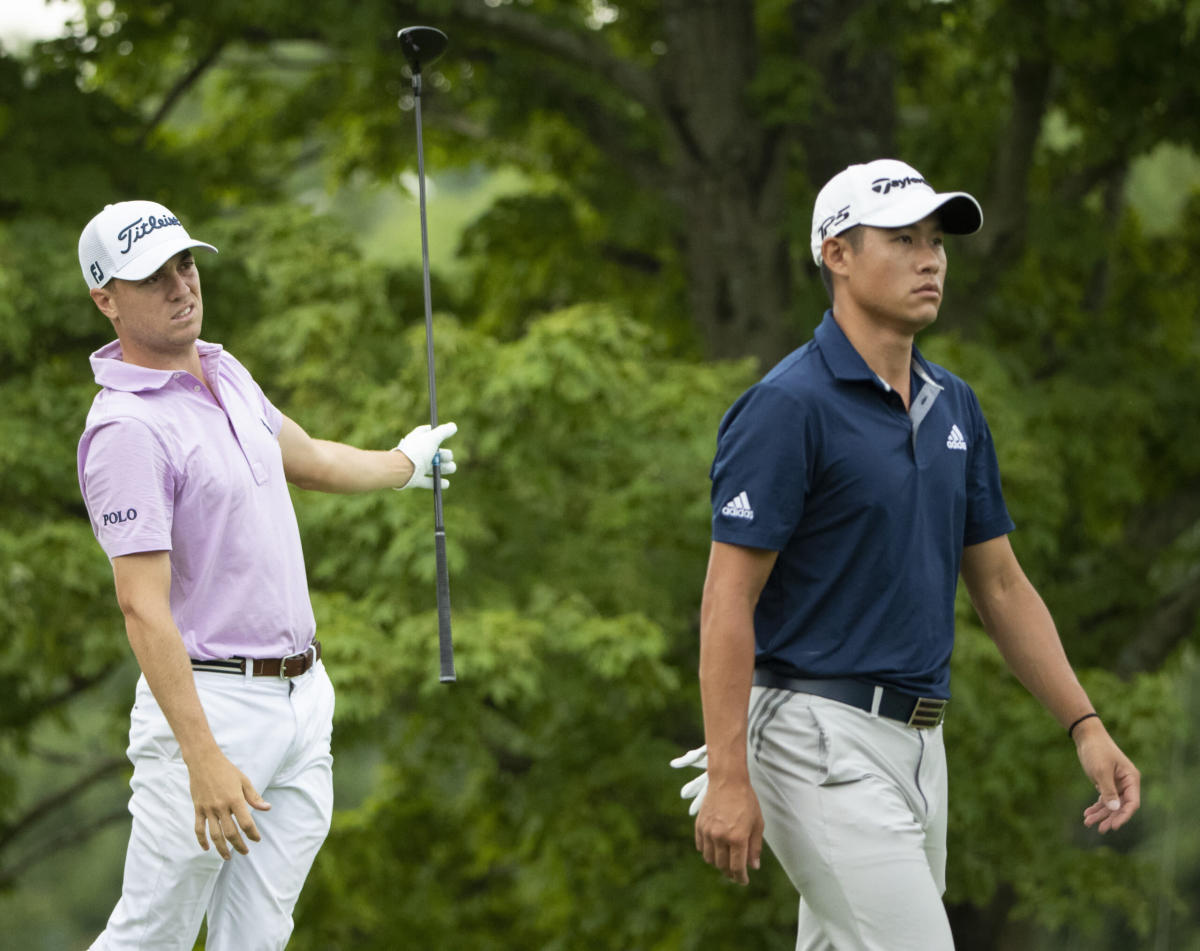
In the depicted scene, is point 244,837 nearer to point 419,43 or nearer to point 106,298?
point 106,298

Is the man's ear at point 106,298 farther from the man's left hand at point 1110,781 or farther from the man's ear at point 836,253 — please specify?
the man's left hand at point 1110,781

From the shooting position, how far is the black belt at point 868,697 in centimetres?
281

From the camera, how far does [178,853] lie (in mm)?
2826

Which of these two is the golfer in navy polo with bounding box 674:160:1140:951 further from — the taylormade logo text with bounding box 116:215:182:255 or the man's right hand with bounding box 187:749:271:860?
the taylormade logo text with bounding box 116:215:182:255

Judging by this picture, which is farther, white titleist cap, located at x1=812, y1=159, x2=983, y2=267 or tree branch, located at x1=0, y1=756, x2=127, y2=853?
tree branch, located at x1=0, y1=756, x2=127, y2=853

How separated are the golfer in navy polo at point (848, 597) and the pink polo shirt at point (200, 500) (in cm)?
81

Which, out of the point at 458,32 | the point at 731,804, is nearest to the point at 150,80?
the point at 458,32

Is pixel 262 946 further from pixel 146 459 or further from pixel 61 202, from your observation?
pixel 61 202

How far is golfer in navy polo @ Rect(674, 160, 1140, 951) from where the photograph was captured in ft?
9.02

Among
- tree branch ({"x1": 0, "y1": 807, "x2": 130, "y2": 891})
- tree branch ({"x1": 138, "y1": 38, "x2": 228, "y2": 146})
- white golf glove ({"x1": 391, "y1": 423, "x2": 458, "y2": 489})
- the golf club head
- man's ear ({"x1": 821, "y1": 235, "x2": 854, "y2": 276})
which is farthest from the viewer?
tree branch ({"x1": 0, "y1": 807, "x2": 130, "y2": 891})

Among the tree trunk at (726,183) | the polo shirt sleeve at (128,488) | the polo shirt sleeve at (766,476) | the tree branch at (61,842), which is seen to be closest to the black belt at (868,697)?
the polo shirt sleeve at (766,476)

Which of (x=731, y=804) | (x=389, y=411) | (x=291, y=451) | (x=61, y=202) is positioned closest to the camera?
(x=731, y=804)

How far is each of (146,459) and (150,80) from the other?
27.1 ft

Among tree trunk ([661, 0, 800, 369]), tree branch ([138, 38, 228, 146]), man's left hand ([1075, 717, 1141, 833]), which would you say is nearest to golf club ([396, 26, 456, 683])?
man's left hand ([1075, 717, 1141, 833])
